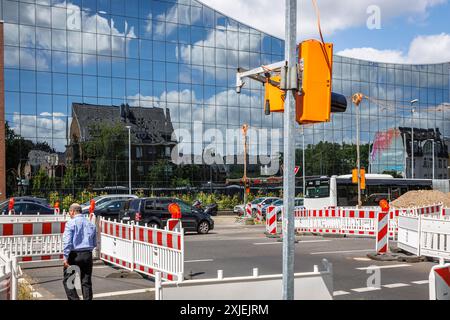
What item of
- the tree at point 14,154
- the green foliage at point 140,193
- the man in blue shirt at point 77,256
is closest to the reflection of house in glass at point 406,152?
the green foliage at point 140,193

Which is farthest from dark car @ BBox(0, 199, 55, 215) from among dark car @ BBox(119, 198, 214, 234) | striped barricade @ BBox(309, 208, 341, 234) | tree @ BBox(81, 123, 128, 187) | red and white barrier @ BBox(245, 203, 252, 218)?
tree @ BBox(81, 123, 128, 187)

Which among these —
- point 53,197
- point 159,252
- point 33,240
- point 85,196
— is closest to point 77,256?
point 159,252

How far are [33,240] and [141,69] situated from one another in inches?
1659

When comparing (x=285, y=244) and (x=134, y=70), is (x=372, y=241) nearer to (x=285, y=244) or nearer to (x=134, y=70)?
(x=285, y=244)

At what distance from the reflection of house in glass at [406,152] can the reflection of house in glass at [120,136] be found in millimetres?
29380

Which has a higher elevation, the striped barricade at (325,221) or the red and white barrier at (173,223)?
the red and white barrier at (173,223)

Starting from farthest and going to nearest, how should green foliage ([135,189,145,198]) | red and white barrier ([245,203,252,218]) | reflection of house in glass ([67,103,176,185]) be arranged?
1. green foliage ([135,189,145,198])
2. reflection of house in glass ([67,103,176,185])
3. red and white barrier ([245,203,252,218])

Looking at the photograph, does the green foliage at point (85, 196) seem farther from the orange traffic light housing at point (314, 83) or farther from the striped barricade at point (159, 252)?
the orange traffic light housing at point (314, 83)

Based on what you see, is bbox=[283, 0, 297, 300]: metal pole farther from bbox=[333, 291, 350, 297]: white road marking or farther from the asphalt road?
bbox=[333, 291, 350, 297]: white road marking

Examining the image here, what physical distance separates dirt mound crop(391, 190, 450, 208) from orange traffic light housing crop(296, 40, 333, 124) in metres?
29.2

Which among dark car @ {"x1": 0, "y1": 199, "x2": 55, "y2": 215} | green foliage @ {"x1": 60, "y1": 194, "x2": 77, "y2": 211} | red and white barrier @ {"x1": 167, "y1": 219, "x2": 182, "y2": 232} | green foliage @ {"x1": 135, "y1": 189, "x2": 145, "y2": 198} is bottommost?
green foliage @ {"x1": 60, "y1": 194, "x2": 77, "y2": 211}

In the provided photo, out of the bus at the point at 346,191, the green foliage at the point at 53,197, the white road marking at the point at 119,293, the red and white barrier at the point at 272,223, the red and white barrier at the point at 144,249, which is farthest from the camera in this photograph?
the green foliage at the point at 53,197

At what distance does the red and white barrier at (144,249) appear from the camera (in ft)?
34.7

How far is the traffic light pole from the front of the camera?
5117 mm
